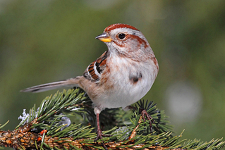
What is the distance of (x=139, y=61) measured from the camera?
1.93m

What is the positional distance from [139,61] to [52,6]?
4.61ft

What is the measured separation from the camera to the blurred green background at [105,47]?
244 cm

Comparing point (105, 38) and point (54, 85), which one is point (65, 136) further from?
point (54, 85)

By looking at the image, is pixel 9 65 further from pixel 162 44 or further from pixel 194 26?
pixel 194 26

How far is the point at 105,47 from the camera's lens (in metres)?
2.59

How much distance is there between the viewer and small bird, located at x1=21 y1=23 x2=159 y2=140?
5.91 feet

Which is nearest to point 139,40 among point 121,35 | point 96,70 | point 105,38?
point 121,35

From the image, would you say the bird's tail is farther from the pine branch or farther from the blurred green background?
the pine branch

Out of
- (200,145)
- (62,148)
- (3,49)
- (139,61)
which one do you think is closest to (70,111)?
(62,148)

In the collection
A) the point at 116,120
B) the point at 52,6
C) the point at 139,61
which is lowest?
the point at 116,120

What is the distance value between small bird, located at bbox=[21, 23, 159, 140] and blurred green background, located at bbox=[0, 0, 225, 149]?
633 mm

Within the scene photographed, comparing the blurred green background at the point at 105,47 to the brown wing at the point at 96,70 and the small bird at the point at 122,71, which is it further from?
the small bird at the point at 122,71

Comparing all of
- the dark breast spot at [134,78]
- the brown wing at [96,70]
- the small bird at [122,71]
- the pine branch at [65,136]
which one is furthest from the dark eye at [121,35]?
the pine branch at [65,136]

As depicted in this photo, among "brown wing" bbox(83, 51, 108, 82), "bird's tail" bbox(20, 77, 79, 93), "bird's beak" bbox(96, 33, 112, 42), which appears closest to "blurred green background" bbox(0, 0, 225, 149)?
"bird's tail" bbox(20, 77, 79, 93)
